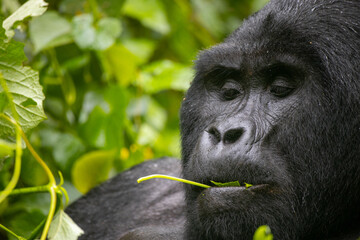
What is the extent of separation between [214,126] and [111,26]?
203 cm

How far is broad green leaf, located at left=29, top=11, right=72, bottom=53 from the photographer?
4328 mm

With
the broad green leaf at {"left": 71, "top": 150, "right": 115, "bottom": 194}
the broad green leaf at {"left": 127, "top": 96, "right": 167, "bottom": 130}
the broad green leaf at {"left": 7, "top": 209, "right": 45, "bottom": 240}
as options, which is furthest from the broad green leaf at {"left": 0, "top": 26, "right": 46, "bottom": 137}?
the broad green leaf at {"left": 127, "top": 96, "right": 167, "bottom": 130}

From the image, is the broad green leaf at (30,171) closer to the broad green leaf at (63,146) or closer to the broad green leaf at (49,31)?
the broad green leaf at (63,146)

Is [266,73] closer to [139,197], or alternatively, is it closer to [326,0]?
[326,0]

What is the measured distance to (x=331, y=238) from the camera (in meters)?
2.76

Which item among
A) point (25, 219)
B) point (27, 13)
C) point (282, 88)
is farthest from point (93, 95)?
point (282, 88)

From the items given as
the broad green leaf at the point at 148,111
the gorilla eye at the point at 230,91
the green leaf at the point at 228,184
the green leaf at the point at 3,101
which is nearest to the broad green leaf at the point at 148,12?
the broad green leaf at the point at 148,111

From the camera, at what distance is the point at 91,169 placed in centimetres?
432

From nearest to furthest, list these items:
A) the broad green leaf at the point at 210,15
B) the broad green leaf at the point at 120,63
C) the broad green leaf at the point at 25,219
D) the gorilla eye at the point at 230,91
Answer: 1. the gorilla eye at the point at 230,91
2. the broad green leaf at the point at 25,219
3. the broad green leaf at the point at 120,63
4. the broad green leaf at the point at 210,15

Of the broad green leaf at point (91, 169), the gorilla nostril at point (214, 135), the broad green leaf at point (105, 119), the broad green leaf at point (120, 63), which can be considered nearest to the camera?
the gorilla nostril at point (214, 135)

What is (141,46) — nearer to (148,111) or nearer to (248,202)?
(148,111)

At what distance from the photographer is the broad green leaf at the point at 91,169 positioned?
4.22 metres

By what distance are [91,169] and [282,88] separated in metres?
1.92

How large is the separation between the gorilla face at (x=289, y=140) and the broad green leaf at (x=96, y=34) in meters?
1.78
